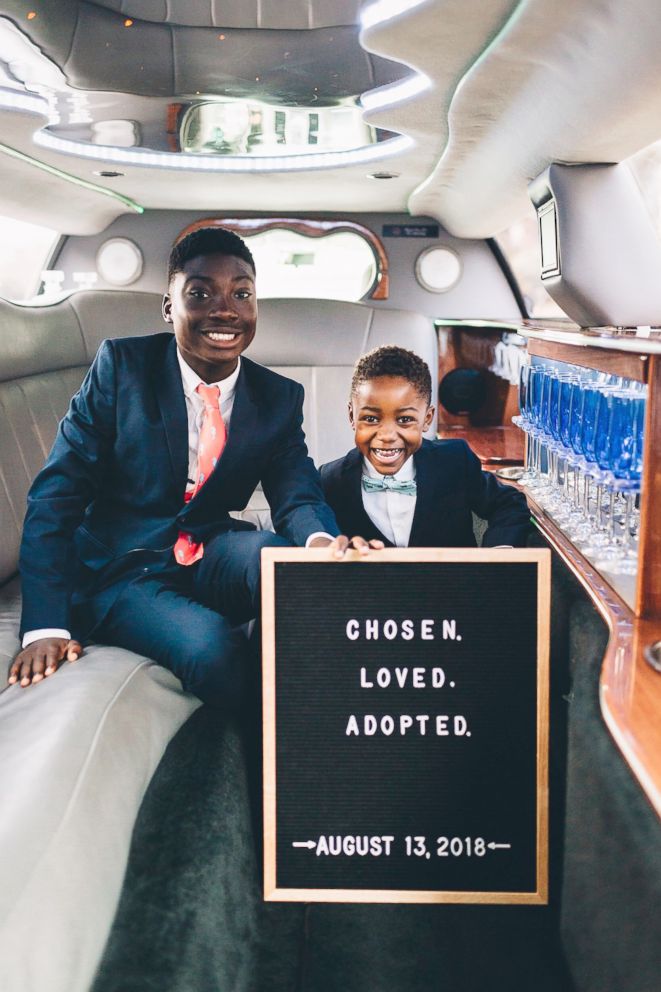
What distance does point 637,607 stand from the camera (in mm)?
1253

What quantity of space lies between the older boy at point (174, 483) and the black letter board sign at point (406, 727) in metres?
0.45

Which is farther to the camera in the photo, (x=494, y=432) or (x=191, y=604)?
(x=494, y=432)

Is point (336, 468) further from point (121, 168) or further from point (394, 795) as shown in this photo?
point (121, 168)

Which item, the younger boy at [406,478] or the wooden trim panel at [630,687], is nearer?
the wooden trim panel at [630,687]

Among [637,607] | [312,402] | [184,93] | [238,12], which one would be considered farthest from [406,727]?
[312,402]

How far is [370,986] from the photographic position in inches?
56.2

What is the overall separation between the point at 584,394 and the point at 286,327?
75.4 inches

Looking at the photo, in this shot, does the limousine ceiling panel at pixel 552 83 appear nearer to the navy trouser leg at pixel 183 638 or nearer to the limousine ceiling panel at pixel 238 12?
the limousine ceiling panel at pixel 238 12

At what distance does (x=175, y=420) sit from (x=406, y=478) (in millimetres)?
530

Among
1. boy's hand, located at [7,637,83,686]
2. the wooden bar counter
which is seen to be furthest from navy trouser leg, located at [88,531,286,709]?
the wooden bar counter

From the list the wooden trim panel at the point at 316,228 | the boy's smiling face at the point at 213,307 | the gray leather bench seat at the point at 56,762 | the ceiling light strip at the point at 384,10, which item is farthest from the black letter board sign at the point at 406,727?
the wooden trim panel at the point at 316,228

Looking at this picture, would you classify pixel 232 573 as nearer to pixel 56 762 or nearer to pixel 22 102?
pixel 56 762

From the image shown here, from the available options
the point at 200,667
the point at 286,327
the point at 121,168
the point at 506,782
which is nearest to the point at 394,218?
the point at 286,327

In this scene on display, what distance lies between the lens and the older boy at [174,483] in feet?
5.74
